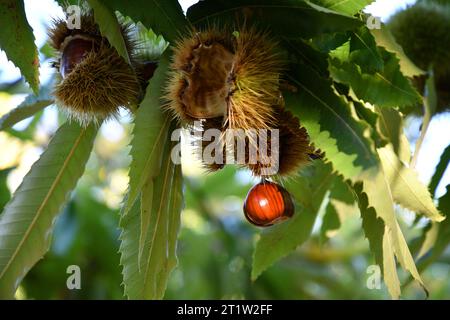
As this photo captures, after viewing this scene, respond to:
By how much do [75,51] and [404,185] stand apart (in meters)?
0.68

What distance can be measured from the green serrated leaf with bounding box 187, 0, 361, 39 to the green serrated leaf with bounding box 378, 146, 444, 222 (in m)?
0.26

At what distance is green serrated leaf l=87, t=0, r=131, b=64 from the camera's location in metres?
1.27

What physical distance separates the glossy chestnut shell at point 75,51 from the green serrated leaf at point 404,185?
1.96 ft

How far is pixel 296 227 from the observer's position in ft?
6.18

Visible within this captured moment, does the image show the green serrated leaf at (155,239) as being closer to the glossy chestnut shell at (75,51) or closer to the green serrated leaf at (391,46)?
the glossy chestnut shell at (75,51)

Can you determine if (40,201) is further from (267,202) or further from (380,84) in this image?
(380,84)

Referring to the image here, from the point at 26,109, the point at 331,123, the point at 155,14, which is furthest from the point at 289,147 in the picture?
the point at 26,109

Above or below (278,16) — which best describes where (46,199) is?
below

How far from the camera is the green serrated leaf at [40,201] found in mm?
1493

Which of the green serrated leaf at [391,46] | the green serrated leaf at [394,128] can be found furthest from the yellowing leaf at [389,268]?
the green serrated leaf at [391,46]

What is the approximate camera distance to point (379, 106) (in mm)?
1296

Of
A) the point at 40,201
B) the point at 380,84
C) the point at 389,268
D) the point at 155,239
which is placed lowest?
the point at 389,268

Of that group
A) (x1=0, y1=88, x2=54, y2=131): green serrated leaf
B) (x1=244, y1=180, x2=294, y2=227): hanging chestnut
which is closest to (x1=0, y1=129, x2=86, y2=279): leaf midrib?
(x1=0, y1=88, x2=54, y2=131): green serrated leaf
